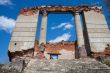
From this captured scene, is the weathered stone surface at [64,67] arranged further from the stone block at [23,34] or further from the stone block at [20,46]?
the stone block at [23,34]

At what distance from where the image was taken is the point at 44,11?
57.0 ft

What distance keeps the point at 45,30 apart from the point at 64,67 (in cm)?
635

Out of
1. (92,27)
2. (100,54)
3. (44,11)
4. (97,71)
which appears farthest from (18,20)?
(97,71)

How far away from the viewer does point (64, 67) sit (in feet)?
34.4

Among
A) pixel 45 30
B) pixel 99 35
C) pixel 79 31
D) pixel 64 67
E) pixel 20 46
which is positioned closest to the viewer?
pixel 64 67

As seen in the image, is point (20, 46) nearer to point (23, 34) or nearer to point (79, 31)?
point (23, 34)

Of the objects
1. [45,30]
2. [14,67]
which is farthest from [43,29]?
[14,67]

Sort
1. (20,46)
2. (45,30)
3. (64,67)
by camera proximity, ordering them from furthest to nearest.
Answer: (45,30)
(20,46)
(64,67)

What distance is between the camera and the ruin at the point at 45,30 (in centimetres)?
1457

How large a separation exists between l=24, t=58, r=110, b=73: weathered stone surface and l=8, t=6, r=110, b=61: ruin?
310 cm

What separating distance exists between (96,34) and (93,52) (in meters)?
1.84

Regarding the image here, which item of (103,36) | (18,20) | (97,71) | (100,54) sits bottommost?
(97,71)

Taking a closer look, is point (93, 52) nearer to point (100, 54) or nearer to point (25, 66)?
point (100, 54)

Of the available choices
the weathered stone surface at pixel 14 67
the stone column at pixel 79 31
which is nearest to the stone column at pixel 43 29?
the stone column at pixel 79 31
